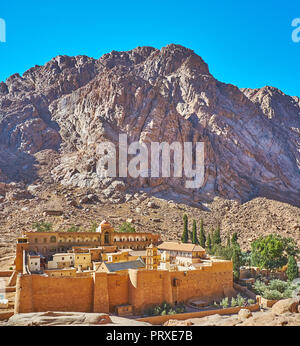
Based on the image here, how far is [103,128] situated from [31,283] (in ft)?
219

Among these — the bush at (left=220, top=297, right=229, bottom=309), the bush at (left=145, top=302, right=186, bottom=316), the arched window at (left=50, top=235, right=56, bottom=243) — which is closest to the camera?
the bush at (left=145, top=302, right=186, bottom=316)

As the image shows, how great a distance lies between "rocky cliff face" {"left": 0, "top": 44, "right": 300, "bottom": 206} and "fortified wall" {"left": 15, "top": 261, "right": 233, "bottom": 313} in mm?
46787

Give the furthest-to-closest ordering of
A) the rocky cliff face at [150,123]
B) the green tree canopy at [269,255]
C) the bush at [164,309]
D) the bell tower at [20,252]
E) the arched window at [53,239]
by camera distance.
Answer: the rocky cliff face at [150,123]
the green tree canopy at [269,255]
the arched window at [53,239]
the bell tower at [20,252]
the bush at [164,309]

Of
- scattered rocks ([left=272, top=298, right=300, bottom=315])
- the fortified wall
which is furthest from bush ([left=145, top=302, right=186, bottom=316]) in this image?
scattered rocks ([left=272, top=298, right=300, bottom=315])

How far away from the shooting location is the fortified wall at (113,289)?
939 inches
